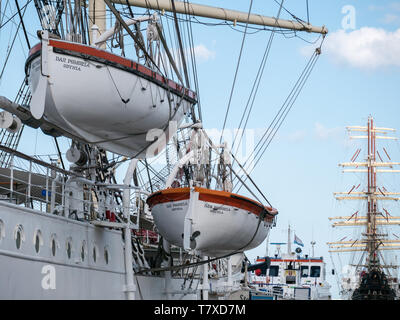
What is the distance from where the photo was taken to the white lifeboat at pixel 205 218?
1850cm

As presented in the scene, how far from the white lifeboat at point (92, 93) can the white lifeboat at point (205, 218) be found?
263cm

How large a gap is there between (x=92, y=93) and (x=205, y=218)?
16.1 ft

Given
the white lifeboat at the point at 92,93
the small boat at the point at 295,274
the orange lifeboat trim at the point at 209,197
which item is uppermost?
the white lifeboat at the point at 92,93

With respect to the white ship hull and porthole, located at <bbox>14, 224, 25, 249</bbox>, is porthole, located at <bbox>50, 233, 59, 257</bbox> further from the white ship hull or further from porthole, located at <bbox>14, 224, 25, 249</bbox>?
porthole, located at <bbox>14, 224, 25, 249</bbox>

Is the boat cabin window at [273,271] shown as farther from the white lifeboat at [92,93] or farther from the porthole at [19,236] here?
the porthole at [19,236]

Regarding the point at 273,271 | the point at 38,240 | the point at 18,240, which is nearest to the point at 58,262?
the point at 38,240

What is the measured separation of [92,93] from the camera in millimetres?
15070

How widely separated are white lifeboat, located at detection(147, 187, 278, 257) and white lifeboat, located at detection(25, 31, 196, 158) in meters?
2.63

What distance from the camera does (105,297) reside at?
61.7 feet

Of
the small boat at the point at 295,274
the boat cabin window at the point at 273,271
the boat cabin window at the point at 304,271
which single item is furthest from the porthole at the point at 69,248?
the boat cabin window at the point at 273,271

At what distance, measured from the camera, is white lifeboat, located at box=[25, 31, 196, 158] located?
14.8 metres
